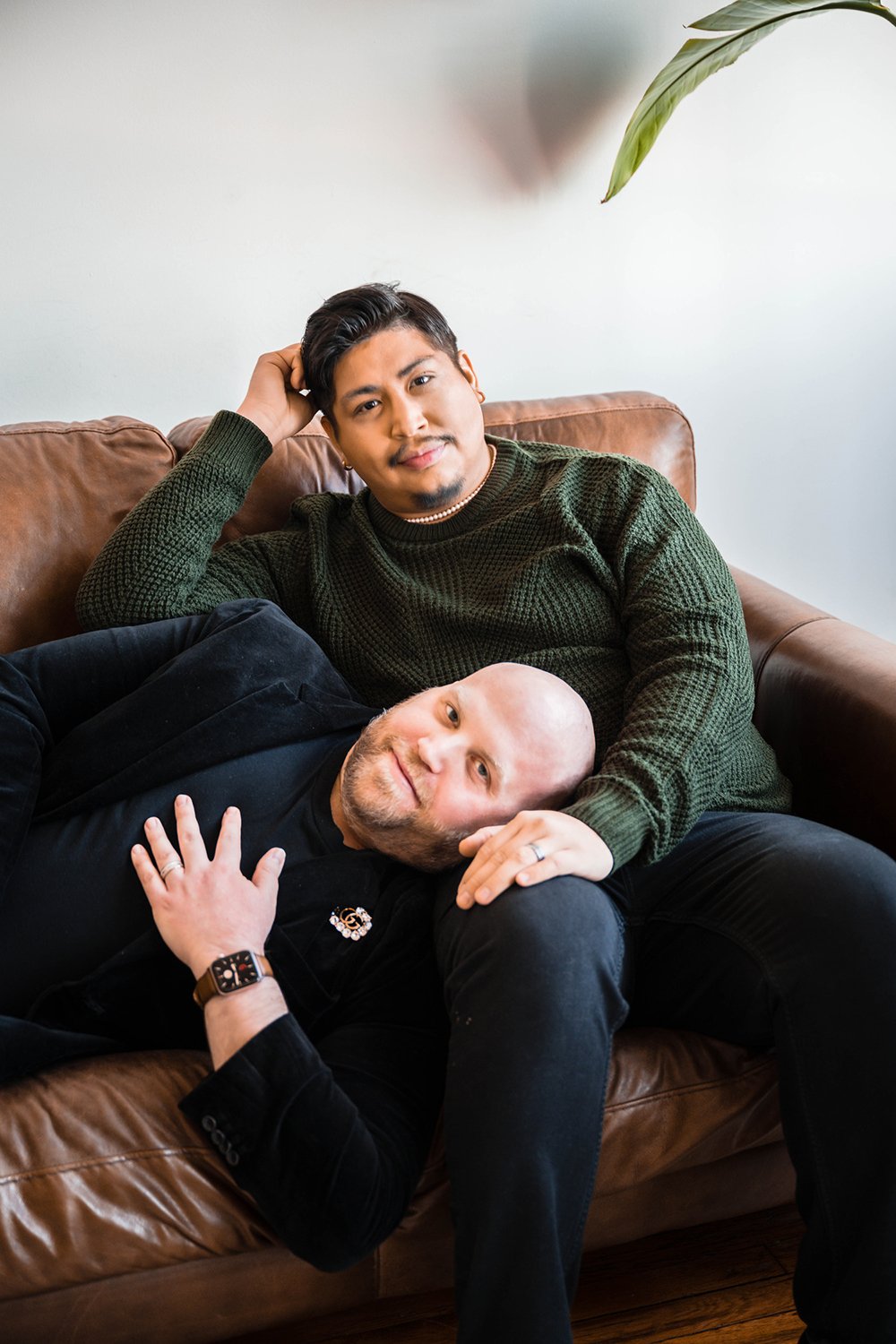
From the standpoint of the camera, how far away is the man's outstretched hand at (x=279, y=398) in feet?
5.88

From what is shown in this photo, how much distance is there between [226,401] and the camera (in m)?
2.17

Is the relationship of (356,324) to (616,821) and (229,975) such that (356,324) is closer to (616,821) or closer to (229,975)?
(616,821)

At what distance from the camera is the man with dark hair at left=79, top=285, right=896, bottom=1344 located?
41.0 inches

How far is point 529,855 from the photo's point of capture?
1.18 metres

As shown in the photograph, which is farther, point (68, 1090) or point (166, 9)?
point (166, 9)

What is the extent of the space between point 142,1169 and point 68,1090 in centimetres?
12

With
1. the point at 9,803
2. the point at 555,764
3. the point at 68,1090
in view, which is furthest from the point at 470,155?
the point at 68,1090

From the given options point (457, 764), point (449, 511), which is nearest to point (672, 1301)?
point (457, 764)

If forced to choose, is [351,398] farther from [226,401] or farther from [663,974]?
[663,974]

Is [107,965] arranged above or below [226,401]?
below

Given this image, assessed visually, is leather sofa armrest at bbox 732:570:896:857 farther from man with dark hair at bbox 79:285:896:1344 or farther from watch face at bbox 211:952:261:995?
watch face at bbox 211:952:261:995

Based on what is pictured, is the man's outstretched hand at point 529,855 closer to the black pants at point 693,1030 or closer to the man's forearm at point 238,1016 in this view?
the black pants at point 693,1030

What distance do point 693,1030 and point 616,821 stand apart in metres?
0.28

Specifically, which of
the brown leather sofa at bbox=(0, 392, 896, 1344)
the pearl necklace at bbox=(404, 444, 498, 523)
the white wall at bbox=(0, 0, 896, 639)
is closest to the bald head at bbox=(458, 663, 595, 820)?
the brown leather sofa at bbox=(0, 392, 896, 1344)
